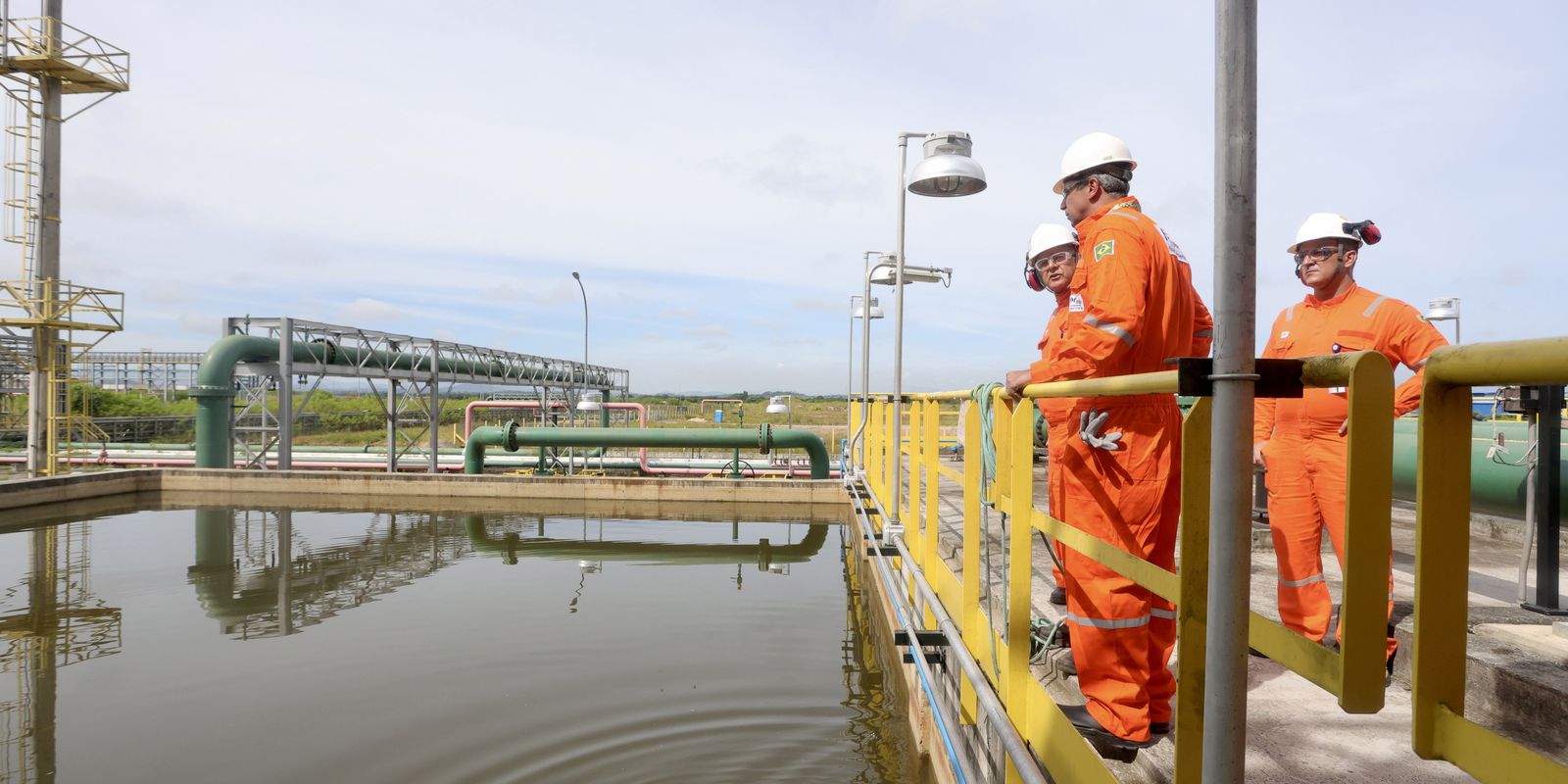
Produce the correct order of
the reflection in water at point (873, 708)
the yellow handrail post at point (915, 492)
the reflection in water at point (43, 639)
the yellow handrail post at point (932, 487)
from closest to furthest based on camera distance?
the yellow handrail post at point (932, 487), the reflection in water at point (873, 708), the reflection in water at point (43, 639), the yellow handrail post at point (915, 492)

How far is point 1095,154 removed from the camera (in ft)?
8.23

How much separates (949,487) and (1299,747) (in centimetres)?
782

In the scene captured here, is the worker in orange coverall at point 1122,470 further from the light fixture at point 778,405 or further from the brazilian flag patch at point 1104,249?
the light fixture at point 778,405

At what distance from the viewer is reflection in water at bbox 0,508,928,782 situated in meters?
4.11

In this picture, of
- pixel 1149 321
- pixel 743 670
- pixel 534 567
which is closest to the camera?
pixel 1149 321

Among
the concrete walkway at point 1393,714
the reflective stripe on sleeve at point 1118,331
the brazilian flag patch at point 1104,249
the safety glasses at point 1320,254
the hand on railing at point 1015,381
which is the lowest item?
the concrete walkway at point 1393,714

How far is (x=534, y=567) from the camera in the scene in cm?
892

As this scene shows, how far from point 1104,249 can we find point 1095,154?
49 centimetres

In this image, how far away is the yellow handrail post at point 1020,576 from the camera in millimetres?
2121

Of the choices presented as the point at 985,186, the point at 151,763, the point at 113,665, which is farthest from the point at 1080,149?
the point at 113,665

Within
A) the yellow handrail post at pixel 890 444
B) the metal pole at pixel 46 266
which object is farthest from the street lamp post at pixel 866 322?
the metal pole at pixel 46 266

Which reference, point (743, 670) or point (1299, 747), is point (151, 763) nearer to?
point (743, 670)

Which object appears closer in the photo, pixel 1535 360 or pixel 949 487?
pixel 1535 360

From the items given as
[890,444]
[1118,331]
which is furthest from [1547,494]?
[890,444]
